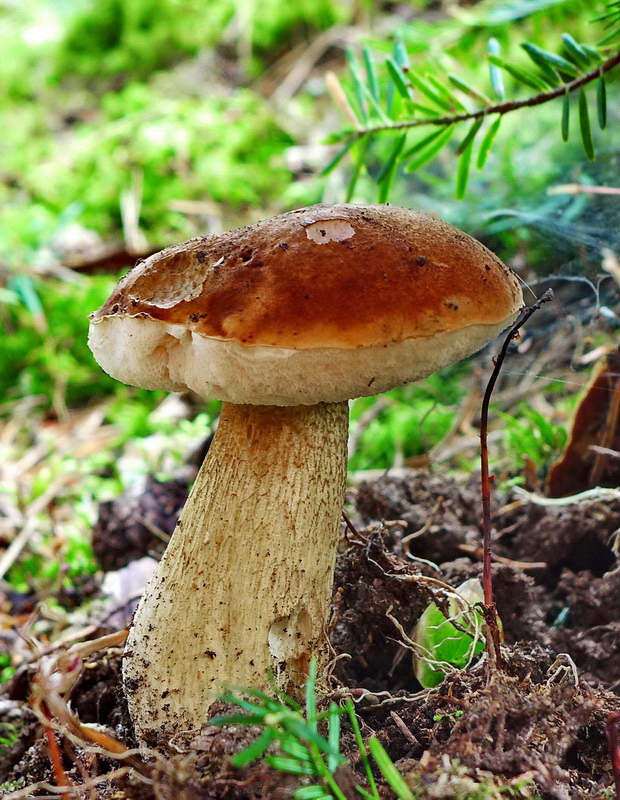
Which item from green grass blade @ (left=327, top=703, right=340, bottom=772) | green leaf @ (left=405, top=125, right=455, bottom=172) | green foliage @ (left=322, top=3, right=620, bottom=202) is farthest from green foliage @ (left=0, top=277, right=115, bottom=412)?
green grass blade @ (left=327, top=703, right=340, bottom=772)

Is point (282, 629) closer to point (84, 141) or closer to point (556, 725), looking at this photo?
point (556, 725)

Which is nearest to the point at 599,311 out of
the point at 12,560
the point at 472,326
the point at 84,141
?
the point at 472,326

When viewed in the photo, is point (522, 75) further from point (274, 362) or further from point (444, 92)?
point (274, 362)

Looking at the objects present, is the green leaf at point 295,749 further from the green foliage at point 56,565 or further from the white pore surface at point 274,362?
the green foliage at point 56,565

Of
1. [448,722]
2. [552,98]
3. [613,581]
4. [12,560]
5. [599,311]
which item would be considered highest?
[552,98]

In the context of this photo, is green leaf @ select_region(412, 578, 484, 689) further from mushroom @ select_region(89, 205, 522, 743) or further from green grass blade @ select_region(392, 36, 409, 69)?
green grass blade @ select_region(392, 36, 409, 69)

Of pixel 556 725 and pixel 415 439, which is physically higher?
pixel 556 725

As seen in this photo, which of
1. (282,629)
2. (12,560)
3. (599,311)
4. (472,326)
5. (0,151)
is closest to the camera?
(472,326)

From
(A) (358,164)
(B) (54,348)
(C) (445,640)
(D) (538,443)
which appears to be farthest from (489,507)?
(B) (54,348)
